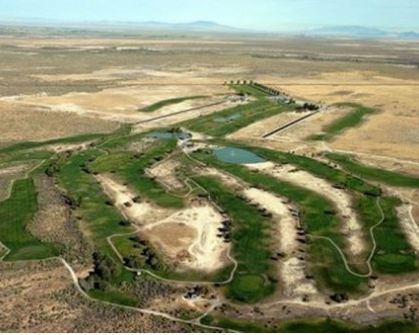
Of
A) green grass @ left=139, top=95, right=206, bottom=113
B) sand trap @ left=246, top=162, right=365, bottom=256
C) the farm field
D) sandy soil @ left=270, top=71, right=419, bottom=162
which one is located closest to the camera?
the farm field

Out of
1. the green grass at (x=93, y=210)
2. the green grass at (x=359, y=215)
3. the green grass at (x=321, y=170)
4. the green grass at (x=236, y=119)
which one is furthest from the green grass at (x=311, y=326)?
the green grass at (x=236, y=119)

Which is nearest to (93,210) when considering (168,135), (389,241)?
(389,241)

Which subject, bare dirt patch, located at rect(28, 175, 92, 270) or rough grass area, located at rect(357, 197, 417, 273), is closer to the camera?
rough grass area, located at rect(357, 197, 417, 273)

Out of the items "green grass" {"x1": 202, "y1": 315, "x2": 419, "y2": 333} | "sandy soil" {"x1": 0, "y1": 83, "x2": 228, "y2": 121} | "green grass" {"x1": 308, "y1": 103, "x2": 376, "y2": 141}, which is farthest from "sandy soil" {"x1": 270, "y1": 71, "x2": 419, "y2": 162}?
"green grass" {"x1": 202, "y1": 315, "x2": 419, "y2": 333}

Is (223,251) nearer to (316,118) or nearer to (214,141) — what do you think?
(214,141)

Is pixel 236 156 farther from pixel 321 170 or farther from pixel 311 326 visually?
pixel 311 326

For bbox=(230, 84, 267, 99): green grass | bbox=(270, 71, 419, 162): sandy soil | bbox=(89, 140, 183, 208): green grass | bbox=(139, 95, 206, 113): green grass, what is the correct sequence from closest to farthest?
bbox=(89, 140, 183, 208): green grass → bbox=(270, 71, 419, 162): sandy soil → bbox=(139, 95, 206, 113): green grass → bbox=(230, 84, 267, 99): green grass

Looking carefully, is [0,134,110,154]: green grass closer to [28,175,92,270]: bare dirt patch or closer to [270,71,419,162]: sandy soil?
[28,175,92,270]: bare dirt patch
